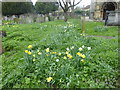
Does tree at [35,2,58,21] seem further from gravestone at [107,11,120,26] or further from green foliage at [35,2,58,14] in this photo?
gravestone at [107,11,120,26]

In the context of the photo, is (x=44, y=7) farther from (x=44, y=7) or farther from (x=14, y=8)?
(x=14, y=8)

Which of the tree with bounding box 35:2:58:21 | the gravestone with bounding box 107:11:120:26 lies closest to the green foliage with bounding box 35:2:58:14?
the tree with bounding box 35:2:58:21

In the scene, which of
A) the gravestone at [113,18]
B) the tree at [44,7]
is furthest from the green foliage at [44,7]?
the gravestone at [113,18]

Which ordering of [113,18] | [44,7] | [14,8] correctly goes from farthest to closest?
[44,7] < [14,8] < [113,18]

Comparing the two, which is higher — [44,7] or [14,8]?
[44,7]

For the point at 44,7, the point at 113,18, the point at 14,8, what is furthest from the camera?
the point at 44,7

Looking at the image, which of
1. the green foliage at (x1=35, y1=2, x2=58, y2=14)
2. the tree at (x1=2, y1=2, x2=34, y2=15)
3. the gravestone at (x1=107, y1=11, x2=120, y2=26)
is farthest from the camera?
the green foliage at (x1=35, y1=2, x2=58, y2=14)

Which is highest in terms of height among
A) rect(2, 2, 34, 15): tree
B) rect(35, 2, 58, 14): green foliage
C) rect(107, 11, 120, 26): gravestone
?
rect(35, 2, 58, 14): green foliage

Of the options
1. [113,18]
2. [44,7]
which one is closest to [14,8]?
[44,7]

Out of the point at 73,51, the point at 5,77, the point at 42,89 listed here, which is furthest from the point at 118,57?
the point at 5,77

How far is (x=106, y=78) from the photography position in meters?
2.42

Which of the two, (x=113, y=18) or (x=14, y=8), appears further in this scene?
(x=14, y=8)

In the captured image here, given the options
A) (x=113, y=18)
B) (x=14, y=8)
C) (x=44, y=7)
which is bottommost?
(x=113, y=18)

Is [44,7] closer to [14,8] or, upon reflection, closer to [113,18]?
[14,8]
